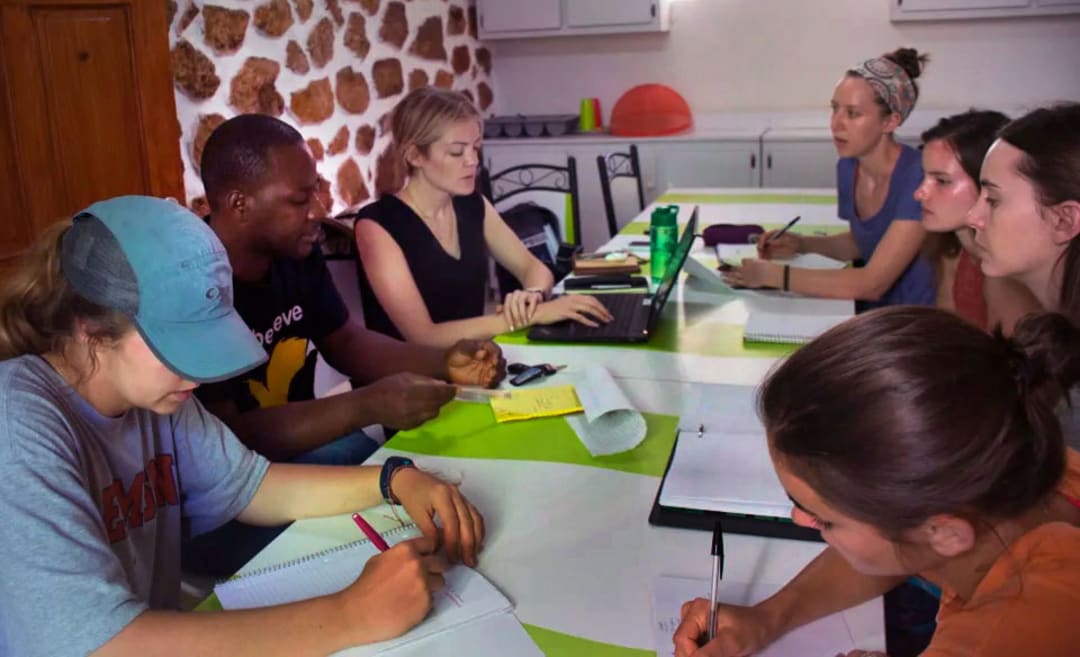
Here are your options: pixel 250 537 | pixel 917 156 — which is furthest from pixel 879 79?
pixel 250 537

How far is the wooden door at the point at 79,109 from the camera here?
216cm

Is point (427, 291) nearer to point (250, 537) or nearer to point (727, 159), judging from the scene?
point (250, 537)

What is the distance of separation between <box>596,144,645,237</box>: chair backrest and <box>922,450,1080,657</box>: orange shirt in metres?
3.30

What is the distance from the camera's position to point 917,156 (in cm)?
247

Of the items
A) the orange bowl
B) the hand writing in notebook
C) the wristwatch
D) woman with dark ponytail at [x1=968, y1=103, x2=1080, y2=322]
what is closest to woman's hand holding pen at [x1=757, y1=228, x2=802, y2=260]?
woman with dark ponytail at [x1=968, y1=103, x2=1080, y2=322]

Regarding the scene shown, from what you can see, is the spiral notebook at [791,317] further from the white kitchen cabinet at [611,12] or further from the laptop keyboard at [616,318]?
the white kitchen cabinet at [611,12]

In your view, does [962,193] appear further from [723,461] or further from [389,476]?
[389,476]

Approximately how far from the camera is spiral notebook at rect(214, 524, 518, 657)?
1.03 m

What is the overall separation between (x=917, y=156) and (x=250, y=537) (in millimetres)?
1963

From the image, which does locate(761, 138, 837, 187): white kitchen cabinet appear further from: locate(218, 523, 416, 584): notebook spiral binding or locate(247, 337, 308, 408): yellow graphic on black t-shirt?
locate(218, 523, 416, 584): notebook spiral binding

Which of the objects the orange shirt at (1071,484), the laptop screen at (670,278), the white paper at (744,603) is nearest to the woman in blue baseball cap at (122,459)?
the white paper at (744,603)

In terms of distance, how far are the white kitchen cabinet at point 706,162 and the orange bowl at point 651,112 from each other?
0.17m

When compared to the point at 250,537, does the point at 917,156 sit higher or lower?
higher

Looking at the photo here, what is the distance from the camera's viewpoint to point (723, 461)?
1.39 m
